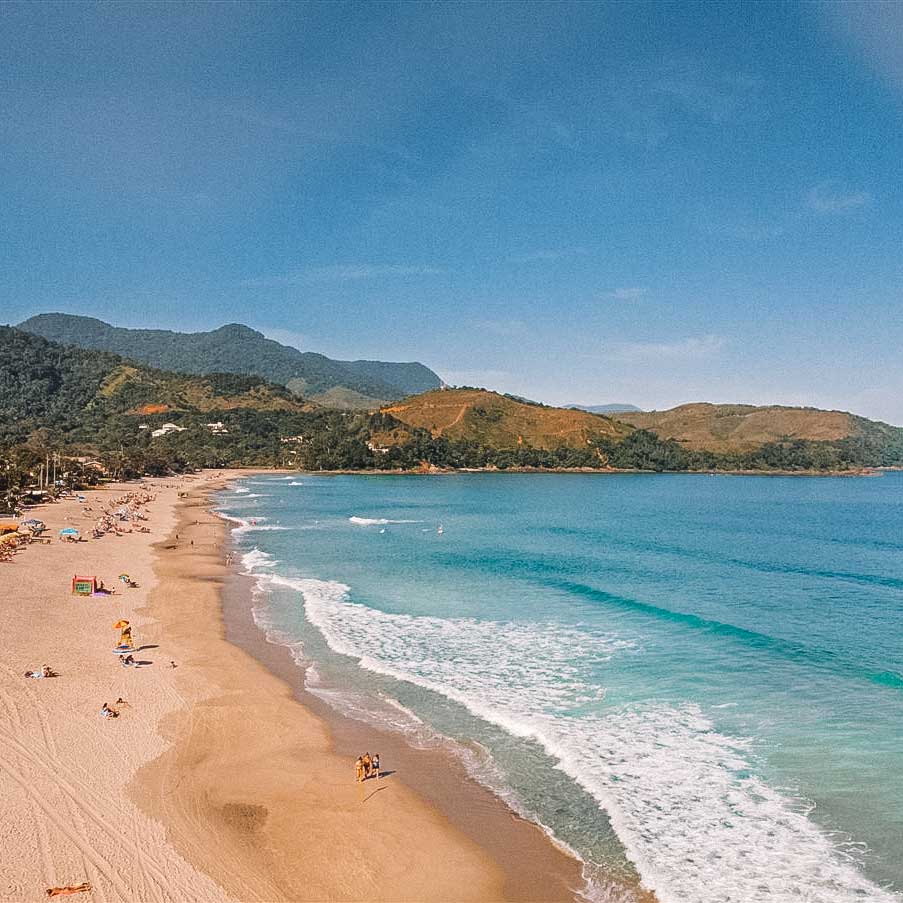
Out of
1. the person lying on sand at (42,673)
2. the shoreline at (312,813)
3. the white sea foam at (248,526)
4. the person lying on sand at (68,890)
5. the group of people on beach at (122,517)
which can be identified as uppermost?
the person lying on sand at (68,890)

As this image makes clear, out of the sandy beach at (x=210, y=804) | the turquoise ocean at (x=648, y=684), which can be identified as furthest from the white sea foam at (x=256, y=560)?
the sandy beach at (x=210, y=804)

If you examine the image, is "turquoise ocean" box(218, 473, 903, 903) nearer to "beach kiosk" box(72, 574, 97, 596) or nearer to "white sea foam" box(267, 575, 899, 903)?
"white sea foam" box(267, 575, 899, 903)

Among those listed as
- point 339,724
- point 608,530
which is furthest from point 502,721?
point 608,530

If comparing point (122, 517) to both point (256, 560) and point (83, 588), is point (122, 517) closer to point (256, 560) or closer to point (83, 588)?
point (256, 560)

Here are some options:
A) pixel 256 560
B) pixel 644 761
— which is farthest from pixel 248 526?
pixel 644 761

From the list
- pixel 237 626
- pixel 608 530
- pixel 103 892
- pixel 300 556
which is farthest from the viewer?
pixel 608 530

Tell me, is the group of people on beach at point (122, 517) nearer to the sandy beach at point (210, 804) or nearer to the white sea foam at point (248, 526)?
the white sea foam at point (248, 526)

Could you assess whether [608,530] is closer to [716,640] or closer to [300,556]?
[300,556]
